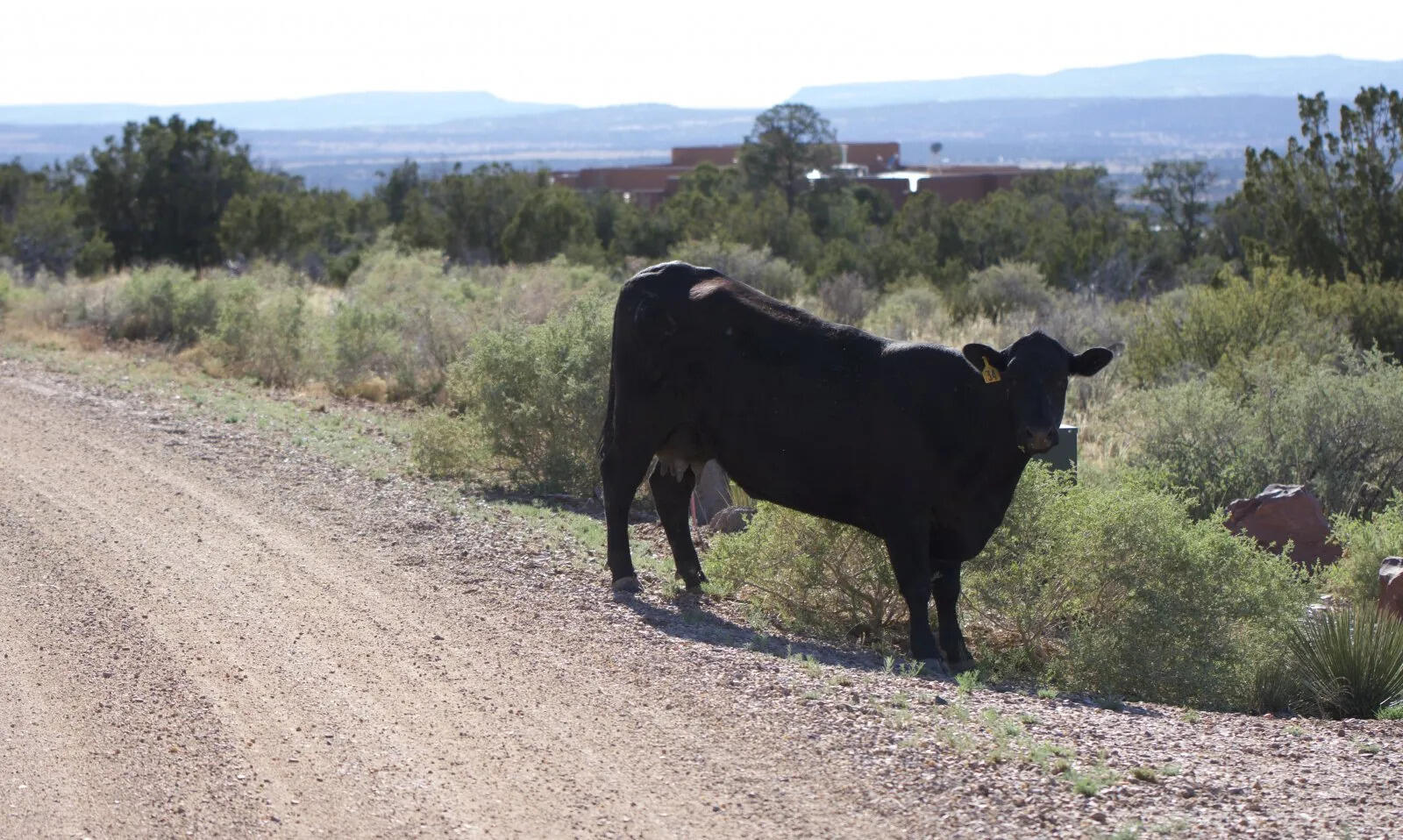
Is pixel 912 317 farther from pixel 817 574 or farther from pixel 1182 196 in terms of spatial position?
pixel 1182 196

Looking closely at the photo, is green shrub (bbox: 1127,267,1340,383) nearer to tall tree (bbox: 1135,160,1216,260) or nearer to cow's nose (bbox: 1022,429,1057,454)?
cow's nose (bbox: 1022,429,1057,454)

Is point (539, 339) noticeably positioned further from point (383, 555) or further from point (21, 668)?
point (21, 668)

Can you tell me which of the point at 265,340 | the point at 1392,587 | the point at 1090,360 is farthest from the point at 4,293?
the point at 1392,587

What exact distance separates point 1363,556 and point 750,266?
2225 centimetres

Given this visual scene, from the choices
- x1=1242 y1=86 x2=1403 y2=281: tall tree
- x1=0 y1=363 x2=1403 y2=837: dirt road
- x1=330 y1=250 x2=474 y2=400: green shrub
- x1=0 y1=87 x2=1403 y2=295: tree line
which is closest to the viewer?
x1=0 y1=363 x2=1403 y2=837: dirt road

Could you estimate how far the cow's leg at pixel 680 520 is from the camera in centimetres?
974

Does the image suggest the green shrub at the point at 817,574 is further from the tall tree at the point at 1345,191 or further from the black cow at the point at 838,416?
the tall tree at the point at 1345,191

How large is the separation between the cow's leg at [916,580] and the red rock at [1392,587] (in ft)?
11.0

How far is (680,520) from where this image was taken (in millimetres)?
9742

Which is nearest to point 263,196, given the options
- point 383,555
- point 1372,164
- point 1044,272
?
point 1044,272

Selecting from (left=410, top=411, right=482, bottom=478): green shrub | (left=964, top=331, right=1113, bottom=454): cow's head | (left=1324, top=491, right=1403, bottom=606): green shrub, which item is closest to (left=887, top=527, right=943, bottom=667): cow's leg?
(left=964, top=331, right=1113, bottom=454): cow's head

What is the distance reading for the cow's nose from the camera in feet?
25.5

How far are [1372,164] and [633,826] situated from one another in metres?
21.3

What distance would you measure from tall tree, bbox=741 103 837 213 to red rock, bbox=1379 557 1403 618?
1840 inches
